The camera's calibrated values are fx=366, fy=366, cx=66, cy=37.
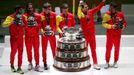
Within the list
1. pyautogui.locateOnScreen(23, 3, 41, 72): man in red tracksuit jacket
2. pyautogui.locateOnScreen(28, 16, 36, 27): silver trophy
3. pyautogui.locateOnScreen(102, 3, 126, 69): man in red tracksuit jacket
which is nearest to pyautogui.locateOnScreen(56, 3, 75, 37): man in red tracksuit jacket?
pyautogui.locateOnScreen(23, 3, 41, 72): man in red tracksuit jacket

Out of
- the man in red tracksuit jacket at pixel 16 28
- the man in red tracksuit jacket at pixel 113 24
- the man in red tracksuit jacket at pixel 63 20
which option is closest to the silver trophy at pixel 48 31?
the man in red tracksuit jacket at pixel 63 20

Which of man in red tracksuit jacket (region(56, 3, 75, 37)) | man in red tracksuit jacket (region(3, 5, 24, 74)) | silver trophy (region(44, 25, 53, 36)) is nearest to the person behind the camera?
man in red tracksuit jacket (region(3, 5, 24, 74))

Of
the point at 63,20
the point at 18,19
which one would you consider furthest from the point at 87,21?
the point at 18,19

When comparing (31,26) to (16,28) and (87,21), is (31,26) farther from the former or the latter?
(87,21)

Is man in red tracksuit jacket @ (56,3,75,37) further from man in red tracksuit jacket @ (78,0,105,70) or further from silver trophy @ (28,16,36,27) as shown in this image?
silver trophy @ (28,16,36,27)

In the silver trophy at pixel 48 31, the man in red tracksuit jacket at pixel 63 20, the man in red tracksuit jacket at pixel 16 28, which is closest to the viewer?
the man in red tracksuit jacket at pixel 16 28

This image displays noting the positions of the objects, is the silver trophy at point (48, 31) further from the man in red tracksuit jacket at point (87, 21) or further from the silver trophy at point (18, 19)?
the man in red tracksuit jacket at point (87, 21)

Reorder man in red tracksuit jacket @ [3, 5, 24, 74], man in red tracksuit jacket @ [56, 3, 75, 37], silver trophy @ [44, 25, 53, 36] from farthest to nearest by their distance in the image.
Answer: man in red tracksuit jacket @ [56, 3, 75, 37], silver trophy @ [44, 25, 53, 36], man in red tracksuit jacket @ [3, 5, 24, 74]

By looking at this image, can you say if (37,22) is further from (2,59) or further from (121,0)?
(121,0)

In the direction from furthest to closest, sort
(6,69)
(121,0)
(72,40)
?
(121,0)
(6,69)
(72,40)

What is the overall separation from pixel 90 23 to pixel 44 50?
4.01 feet

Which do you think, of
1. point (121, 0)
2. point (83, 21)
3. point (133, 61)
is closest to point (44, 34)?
point (83, 21)

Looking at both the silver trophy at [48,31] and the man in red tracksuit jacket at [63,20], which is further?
the man in red tracksuit jacket at [63,20]

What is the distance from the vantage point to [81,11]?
8.23 metres
